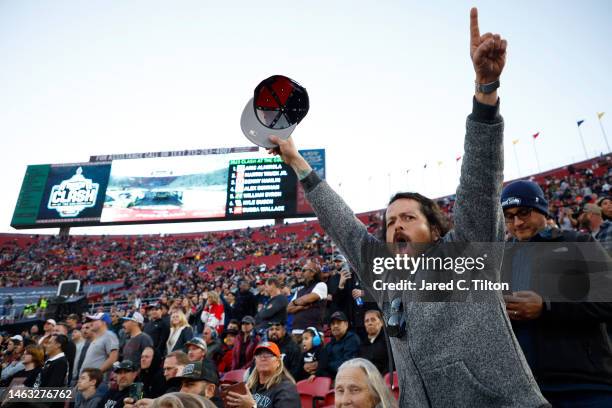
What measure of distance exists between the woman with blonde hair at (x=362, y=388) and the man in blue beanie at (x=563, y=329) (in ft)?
3.00

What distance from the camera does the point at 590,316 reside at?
4.90 feet

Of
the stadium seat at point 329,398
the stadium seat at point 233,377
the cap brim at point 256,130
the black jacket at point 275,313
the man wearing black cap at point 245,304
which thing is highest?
the man wearing black cap at point 245,304

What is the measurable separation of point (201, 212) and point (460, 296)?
20.1 metres

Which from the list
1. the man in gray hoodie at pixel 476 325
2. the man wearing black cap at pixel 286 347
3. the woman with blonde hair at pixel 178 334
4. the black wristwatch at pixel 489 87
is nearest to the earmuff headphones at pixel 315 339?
the man wearing black cap at pixel 286 347

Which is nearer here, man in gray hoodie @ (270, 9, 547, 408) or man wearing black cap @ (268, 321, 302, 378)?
man in gray hoodie @ (270, 9, 547, 408)

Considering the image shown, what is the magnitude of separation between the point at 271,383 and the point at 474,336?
2862 mm

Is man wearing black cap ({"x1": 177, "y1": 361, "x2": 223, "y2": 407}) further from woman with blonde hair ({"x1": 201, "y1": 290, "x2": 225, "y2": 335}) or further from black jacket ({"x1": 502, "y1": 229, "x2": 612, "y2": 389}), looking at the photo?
woman with blonde hair ({"x1": 201, "y1": 290, "x2": 225, "y2": 335})

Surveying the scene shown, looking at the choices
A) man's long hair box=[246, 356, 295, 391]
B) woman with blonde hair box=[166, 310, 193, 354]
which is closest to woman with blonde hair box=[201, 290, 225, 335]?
woman with blonde hair box=[166, 310, 193, 354]

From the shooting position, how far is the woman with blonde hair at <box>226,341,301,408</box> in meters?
3.37

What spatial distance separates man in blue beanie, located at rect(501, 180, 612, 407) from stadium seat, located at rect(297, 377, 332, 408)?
114 inches

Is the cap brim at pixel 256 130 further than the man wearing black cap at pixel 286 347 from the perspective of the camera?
No

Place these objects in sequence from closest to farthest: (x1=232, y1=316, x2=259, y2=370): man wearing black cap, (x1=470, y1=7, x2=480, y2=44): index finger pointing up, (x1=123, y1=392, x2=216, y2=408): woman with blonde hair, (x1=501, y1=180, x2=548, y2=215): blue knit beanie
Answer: (x1=470, y1=7, x2=480, y2=44): index finger pointing up < (x1=501, y1=180, x2=548, y2=215): blue knit beanie < (x1=123, y1=392, x2=216, y2=408): woman with blonde hair < (x1=232, y1=316, x2=259, y2=370): man wearing black cap

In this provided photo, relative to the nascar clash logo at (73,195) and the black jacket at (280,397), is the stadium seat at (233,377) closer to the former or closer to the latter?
the black jacket at (280,397)

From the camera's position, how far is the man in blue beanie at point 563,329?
1439 mm
